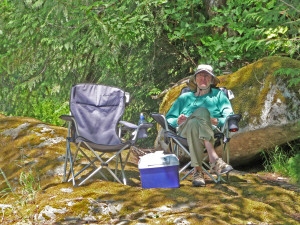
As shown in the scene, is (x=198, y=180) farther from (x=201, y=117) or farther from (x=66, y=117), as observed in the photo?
(x=66, y=117)

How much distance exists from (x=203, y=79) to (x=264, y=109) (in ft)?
3.22

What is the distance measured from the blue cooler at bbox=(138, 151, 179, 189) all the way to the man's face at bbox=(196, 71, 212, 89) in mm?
970

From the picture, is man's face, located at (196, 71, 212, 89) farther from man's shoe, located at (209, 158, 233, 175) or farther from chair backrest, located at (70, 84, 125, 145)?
man's shoe, located at (209, 158, 233, 175)

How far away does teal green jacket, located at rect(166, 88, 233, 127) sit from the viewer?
4348 millimetres

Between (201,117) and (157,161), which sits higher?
(201,117)

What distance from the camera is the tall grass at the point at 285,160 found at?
4.50 metres

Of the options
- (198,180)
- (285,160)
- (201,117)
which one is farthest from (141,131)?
(285,160)

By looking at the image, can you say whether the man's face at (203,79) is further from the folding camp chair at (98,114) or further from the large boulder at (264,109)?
the large boulder at (264,109)

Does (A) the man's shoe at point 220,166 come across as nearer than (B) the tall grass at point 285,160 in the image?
Yes

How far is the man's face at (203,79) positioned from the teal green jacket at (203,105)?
0.10m

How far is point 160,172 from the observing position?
3758 millimetres

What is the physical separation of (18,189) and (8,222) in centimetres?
86

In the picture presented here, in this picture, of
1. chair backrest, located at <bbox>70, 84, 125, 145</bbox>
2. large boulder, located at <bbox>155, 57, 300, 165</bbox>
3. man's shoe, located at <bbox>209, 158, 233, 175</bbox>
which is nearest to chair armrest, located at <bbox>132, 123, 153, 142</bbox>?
chair backrest, located at <bbox>70, 84, 125, 145</bbox>

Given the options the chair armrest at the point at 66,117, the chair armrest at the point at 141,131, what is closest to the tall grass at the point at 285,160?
the chair armrest at the point at 141,131
